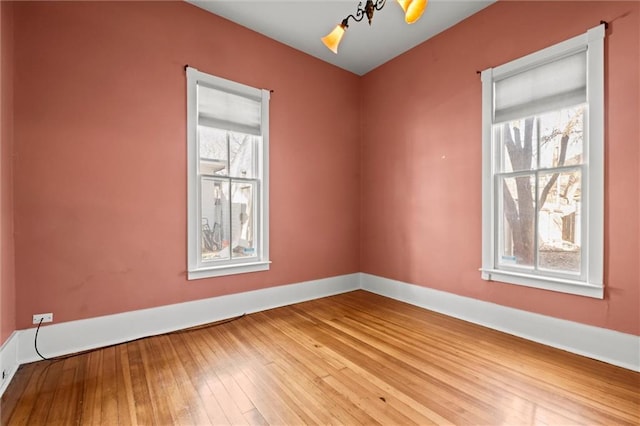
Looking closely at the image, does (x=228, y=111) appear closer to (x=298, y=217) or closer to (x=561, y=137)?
(x=298, y=217)

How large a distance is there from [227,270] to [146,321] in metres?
0.91

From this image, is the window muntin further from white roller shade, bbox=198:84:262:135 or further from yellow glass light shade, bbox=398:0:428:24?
white roller shade, bbox=198:84:262:135

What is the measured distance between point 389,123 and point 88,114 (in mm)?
3498

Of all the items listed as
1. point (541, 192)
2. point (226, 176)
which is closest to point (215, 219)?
point (226, 176)

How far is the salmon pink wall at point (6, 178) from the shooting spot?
2.13m

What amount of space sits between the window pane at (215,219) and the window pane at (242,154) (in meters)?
0.23

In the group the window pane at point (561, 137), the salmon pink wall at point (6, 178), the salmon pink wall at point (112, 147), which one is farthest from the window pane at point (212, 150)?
the window pane at point (561, 137)

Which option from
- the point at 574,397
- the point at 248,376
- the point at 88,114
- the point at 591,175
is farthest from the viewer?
the point at 88,114

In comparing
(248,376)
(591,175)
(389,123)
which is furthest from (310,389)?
(389,123)

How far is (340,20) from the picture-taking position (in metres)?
3.44

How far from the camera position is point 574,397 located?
76.1 inches

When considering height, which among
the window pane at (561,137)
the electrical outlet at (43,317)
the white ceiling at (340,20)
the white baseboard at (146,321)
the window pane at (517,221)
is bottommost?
the white baseboard at (146,321)

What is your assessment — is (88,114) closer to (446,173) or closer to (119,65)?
(119,65)

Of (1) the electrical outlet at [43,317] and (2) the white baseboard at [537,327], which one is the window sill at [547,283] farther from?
(1) the electrical outlet at [43,317]
